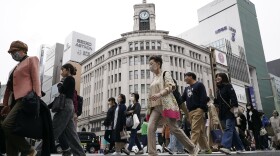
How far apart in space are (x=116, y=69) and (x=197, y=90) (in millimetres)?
40728

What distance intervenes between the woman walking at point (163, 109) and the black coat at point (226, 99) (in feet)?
6.17

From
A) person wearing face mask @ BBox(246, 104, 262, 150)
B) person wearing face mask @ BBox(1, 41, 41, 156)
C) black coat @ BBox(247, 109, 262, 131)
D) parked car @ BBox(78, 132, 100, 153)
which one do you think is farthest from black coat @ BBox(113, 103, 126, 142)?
parked car @ BBox(78, 132, 100, 153)

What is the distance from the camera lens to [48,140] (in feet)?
11.2

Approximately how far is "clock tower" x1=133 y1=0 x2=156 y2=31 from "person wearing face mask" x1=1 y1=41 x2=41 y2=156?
160 feet

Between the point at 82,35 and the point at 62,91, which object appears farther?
the point at 82,35

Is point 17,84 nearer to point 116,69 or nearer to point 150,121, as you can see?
point 150,121

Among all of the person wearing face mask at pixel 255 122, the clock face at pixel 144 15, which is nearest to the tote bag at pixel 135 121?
the person wearing face mask at pixel 255 122

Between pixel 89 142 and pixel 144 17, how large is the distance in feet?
124

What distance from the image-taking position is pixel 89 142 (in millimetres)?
20047

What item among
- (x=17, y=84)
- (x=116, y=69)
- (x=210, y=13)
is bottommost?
(x=17, y=84)

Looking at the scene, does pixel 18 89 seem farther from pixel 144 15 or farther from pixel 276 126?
pixel 144 15

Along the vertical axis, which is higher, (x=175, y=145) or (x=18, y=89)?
(x=18, y=89)

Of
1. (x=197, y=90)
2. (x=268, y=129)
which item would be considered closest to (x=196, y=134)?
(x=197, y=90)

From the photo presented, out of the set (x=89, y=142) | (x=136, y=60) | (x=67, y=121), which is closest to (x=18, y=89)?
(x=67, y=121)
